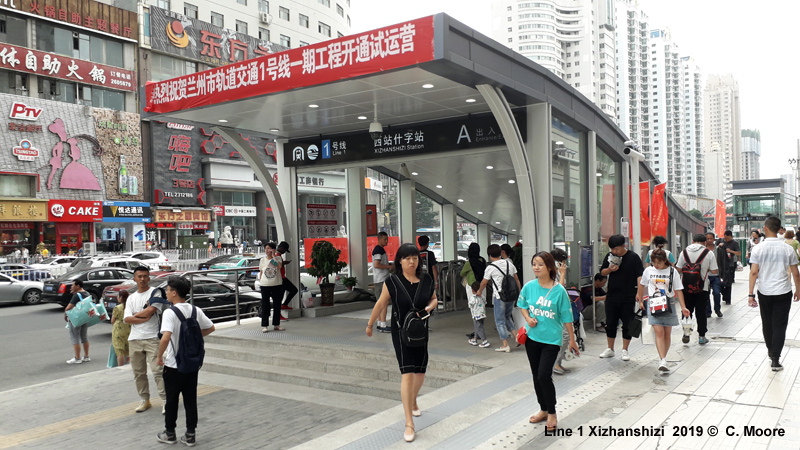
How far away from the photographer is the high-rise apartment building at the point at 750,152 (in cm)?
16350

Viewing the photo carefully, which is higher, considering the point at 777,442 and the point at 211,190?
the point at 211,190

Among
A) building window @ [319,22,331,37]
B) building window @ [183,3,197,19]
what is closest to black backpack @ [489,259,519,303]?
building window @ [183,3,197,19]

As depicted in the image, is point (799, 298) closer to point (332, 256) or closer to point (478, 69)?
point (478, 69)

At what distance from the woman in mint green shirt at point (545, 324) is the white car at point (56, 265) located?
78.5 feet

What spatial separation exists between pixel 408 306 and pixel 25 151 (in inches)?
1335

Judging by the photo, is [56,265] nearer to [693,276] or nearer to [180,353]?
[180,353]

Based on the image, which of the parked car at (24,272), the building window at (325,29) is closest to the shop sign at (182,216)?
the parked car at (24,272)

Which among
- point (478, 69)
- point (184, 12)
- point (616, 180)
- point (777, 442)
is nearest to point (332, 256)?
point (478, 69)

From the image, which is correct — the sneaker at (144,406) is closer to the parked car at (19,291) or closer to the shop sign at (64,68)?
the parked car at (19,291)

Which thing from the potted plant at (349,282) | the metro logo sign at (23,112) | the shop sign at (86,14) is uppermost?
the shop sign at (86,14)

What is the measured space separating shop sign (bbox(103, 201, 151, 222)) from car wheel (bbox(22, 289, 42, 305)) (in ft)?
56.1

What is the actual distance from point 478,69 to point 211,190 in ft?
124

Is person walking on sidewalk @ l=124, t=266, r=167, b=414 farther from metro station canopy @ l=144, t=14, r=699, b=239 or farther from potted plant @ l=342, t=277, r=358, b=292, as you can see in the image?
potted plant @ l=342, t=277, r=358, b=292

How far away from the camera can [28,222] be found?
106 ft
